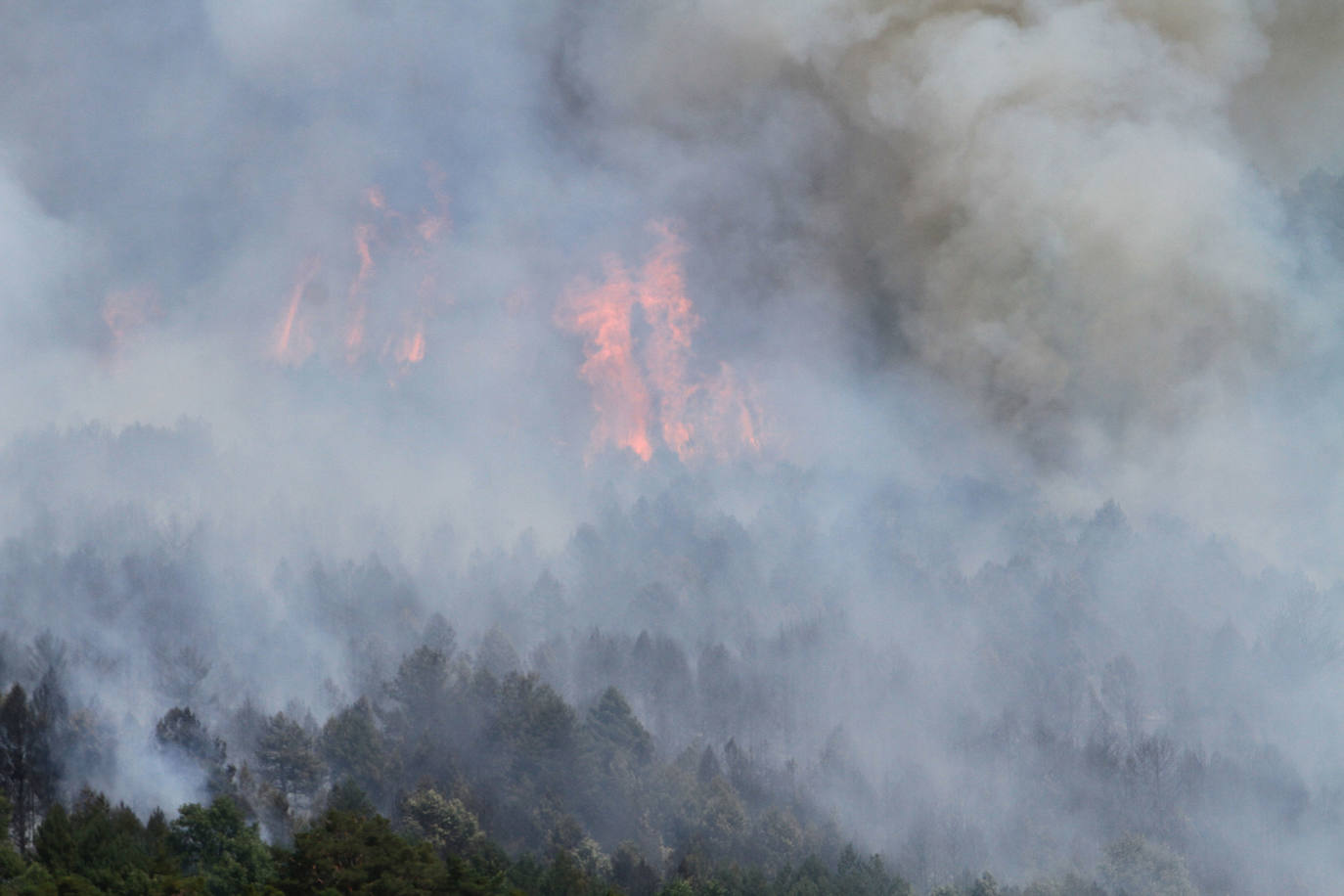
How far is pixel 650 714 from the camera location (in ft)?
→ 351

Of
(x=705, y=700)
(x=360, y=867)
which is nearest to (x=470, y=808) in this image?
(x=360, y=867)

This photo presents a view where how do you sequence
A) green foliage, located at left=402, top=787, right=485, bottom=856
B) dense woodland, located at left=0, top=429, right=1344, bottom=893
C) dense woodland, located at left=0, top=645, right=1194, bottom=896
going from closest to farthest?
dense woodland, located at left=0, top=645, right=1194, bottom=896, green foliage, located at left=402, top=787, right=485, bottom=856, dense woodland, located at left=0, top=429, right=1344, bottom=893

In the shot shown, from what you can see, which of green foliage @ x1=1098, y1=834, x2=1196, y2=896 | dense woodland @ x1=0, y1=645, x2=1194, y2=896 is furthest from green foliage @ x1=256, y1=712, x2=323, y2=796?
green foliage @ x1=1098, y1=834, x2=1196, y2=896

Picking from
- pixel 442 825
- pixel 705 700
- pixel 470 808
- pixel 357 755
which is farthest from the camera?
pixel 705 700

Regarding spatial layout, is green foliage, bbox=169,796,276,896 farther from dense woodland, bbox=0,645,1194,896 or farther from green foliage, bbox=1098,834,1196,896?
green foliage, bbox=1098,834,1196,896

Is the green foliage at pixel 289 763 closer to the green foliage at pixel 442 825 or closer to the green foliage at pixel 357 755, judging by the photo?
the green foliage at pixel 357 755

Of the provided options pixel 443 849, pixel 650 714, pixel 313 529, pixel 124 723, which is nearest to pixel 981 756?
pixel 650 714

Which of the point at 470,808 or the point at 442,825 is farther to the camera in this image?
the point at 470,808

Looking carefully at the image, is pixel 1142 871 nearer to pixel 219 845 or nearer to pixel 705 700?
pixel 219 845

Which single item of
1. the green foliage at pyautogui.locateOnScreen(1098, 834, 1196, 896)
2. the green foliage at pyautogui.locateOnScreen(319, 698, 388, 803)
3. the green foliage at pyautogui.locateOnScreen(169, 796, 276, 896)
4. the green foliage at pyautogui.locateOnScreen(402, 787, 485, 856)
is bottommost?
the green foliage at pyautogui.locateOnScreen(169, 796, 276, 896)

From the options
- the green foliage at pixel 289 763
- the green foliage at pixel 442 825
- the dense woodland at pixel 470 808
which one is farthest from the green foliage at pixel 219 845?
the green foliage at pixel 289 763

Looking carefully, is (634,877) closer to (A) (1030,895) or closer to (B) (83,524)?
(A) (1030,895)

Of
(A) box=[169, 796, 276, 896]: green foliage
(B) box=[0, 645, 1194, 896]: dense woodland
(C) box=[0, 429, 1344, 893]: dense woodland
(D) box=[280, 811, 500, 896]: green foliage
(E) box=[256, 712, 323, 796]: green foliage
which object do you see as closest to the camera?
(D) box=[280, 811, 500, 896]: green foliage

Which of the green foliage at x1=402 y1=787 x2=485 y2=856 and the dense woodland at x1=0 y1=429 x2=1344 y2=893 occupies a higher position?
Result: the dense woodland at x1=0 y1=429 x2=1344 y2=893
